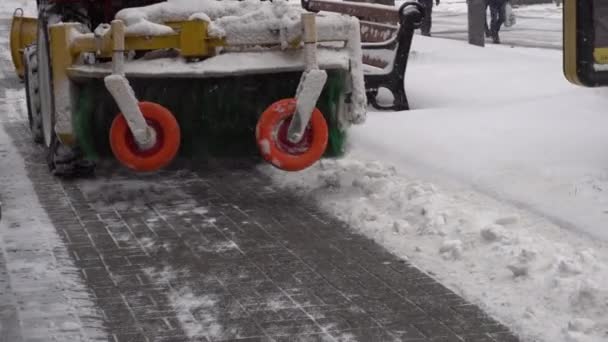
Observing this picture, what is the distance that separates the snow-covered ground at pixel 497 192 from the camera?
5527 mm

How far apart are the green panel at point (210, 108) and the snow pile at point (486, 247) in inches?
18.9

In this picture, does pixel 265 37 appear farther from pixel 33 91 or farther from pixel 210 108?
pixel 33 91

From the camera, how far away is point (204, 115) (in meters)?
8.29

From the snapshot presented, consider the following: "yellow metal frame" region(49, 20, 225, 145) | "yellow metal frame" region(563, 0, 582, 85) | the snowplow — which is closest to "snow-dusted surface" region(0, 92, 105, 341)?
the snowplow

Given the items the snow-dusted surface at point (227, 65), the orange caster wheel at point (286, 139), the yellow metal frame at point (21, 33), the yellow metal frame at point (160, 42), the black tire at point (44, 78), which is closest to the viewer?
the orange caster wheel at point (286, 139)

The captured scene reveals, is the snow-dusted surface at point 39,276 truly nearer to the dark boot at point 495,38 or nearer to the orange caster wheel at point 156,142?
the orange caster wheel at point 156,142

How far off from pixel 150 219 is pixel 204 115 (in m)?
1.14

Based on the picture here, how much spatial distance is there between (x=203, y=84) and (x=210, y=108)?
0.18m

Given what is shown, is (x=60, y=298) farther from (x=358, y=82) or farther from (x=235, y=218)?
(x=358, y=82)

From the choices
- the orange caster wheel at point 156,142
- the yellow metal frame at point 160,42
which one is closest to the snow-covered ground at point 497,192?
the orange caster wheel at point 156,142

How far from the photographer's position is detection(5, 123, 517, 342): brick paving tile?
17.1 feet

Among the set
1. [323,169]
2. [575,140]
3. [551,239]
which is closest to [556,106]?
[575,140]

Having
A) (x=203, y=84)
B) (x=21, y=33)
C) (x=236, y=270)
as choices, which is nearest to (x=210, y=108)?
(x=203, y=84)

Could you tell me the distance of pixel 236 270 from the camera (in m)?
6.17
